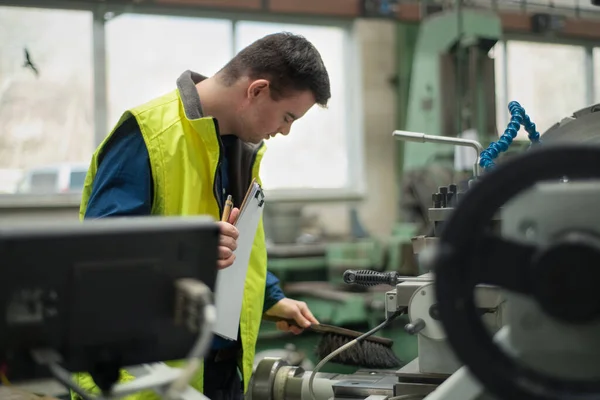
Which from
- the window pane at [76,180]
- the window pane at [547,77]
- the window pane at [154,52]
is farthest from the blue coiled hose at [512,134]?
the window pane at [547,77]

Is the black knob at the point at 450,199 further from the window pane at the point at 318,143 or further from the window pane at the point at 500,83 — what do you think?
the window pane at the point at 318,143

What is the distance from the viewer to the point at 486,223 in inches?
24.7

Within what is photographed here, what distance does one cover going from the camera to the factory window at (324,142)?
15.1 ft

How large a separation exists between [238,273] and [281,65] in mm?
455

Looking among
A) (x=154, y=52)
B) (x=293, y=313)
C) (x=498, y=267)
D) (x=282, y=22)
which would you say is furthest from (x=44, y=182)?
(x=498, y=267)

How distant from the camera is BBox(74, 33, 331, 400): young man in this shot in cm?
134

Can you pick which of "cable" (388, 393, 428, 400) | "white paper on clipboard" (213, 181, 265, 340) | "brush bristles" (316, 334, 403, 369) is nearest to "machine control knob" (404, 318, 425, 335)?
"cable" (388, 393, 428, 400)

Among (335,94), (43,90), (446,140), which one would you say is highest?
(335,94)

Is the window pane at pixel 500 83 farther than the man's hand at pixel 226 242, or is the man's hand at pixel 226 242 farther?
the window pane at pixel 500 83

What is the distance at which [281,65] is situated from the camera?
1.50 metres

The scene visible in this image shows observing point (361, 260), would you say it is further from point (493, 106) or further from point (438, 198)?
point (438, 198)

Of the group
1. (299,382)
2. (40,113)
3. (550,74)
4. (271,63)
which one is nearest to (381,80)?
(550,74)

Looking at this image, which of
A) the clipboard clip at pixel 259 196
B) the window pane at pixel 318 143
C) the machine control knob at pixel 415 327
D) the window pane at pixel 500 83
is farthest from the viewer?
the window pane at pixel 318 143

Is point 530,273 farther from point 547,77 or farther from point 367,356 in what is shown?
point 547,77
